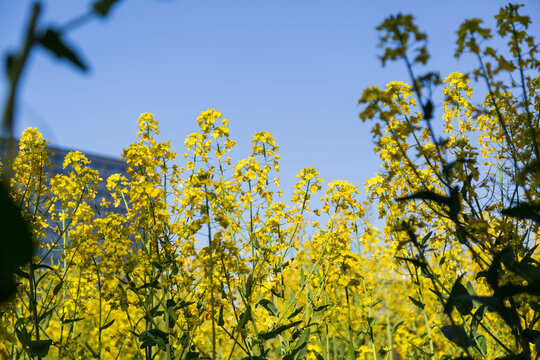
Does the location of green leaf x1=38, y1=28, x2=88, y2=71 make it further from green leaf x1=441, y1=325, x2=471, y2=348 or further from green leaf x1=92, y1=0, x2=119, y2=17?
green leaf x1=441, y1=325, x2=471, y2=348

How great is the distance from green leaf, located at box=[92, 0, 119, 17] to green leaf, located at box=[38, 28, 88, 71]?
0.06 m

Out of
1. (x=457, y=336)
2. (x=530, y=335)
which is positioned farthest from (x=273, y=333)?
(x=530, y=335)

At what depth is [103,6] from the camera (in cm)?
57

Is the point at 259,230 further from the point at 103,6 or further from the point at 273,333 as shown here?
the point at 103,6

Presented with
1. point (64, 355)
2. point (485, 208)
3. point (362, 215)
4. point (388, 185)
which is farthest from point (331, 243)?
A: point (64, 355)

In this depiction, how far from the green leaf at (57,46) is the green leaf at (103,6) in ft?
0.19

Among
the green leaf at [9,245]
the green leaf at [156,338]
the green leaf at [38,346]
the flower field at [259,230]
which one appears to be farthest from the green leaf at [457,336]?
the green leaf at [38,346]

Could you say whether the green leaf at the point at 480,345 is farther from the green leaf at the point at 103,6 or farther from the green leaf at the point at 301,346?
the green leaf at the point at 103,6

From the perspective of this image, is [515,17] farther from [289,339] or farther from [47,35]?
[289,339]

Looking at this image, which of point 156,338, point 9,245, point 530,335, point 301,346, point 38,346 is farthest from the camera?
point 301,346

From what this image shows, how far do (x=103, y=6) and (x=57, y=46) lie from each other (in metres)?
0.08

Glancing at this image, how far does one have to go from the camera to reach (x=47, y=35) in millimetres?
551

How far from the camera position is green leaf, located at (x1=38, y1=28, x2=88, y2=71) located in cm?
54

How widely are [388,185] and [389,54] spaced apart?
2.43m
